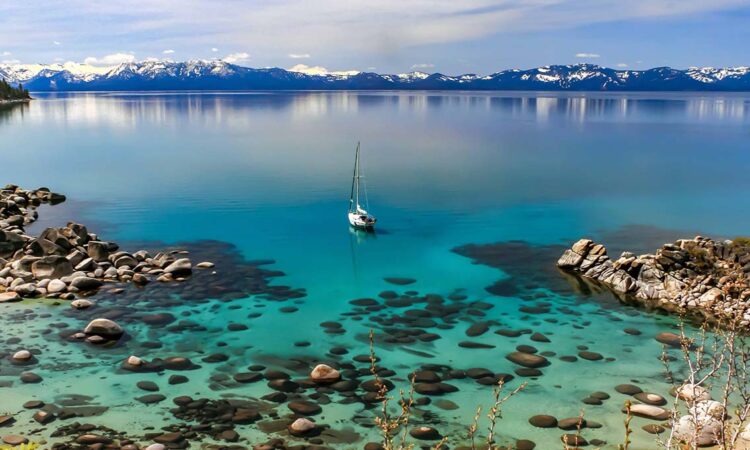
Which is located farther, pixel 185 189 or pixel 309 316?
pixel 185 189

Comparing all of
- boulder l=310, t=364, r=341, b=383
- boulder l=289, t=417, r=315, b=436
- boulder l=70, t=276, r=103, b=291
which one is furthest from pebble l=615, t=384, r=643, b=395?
boulder l=70, t=276, r=103, b=291

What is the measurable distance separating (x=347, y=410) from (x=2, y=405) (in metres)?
12.9

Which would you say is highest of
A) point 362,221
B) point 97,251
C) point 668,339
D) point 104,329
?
point 362,221

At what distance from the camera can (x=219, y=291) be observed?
121ft

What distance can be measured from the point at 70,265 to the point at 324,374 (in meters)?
21.9

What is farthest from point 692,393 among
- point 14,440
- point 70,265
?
point 70,265

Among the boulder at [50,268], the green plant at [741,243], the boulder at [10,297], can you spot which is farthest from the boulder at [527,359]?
the boulder at [50,268]

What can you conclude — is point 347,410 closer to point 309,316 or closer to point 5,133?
point 309,316

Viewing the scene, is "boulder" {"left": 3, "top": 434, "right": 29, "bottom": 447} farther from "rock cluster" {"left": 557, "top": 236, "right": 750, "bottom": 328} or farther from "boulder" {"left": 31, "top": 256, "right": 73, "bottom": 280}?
"rock cluster" {"left": 557, "top": 236, "right": 750, "bottom": 328}

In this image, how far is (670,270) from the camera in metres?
38.9

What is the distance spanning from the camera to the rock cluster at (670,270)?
119 ft

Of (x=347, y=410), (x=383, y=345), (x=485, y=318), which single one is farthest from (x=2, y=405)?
(x=485, y=318)

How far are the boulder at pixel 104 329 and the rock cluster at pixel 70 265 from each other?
14.4 ft

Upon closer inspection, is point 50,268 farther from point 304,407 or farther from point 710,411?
point 710,411
